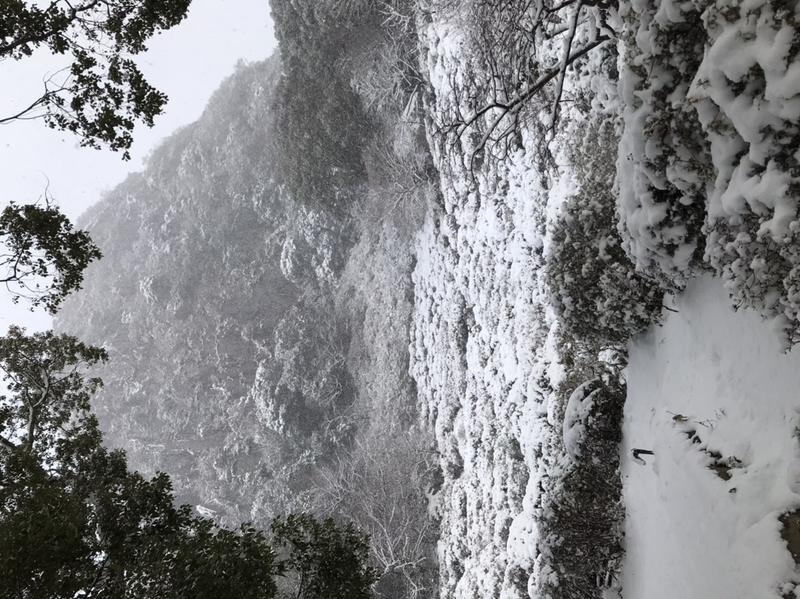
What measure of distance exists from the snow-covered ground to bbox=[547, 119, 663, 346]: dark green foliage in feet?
1.03

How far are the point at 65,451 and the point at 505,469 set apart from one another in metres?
7.88

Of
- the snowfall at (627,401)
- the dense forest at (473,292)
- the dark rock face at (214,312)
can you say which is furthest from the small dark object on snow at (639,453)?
the dark rock face at (214,312)

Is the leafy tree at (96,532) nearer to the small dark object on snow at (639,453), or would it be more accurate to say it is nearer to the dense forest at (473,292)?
the dense forest at (473,292)

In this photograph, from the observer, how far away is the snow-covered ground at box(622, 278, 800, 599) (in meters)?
3.43

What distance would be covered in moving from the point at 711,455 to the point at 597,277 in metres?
1.98

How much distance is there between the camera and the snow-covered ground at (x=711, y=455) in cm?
343

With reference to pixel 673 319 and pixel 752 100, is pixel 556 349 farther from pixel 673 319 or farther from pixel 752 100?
pixel 752 100

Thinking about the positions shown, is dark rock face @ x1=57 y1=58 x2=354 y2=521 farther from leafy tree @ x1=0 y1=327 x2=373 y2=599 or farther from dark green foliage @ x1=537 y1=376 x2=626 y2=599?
dark green foliage @ x1=537 y1=376 x2=626 y2=599

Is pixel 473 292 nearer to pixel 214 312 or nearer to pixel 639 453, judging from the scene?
pixel 639 453

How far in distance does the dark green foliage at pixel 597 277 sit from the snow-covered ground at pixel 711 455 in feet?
1.03

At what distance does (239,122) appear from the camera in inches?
1033

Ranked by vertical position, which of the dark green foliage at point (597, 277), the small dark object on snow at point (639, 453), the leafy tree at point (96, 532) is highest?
the dark green foliage at point (597, 277)

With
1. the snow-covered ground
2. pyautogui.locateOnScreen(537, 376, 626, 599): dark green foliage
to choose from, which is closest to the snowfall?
the snow-covered ground

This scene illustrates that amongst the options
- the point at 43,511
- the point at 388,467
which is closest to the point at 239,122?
the point at 388,467
